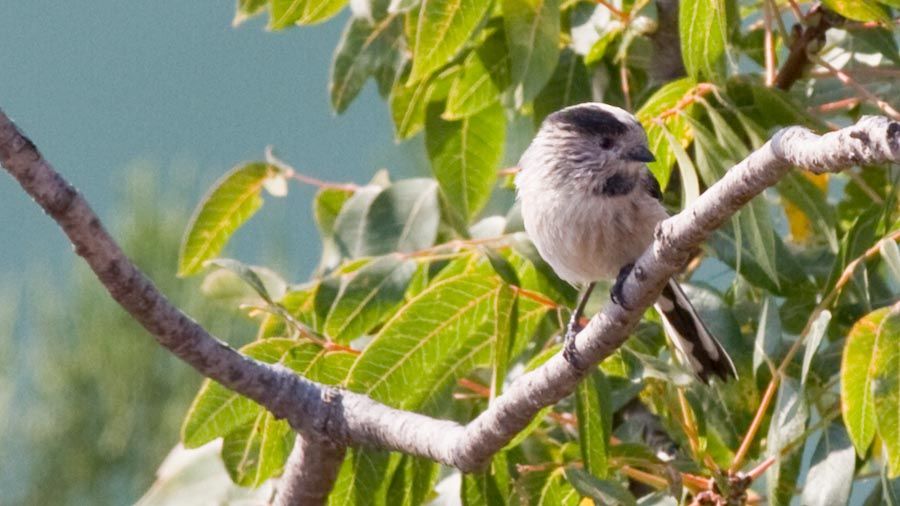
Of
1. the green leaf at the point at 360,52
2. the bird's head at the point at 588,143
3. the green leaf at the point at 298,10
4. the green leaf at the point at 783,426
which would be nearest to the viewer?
the green leaf at the point at 783,426

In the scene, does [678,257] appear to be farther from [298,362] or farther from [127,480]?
[127,480]

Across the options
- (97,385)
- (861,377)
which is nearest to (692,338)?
(861,377)

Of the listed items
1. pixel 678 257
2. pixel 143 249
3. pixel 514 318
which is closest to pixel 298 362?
pixel 514 318

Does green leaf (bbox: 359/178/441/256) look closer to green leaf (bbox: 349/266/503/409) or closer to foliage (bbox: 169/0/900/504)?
foliage (bbox: 169/0/900/504)

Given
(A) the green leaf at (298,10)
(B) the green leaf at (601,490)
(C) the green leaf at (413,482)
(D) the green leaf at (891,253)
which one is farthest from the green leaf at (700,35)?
(C) the green leaf at (413,482)

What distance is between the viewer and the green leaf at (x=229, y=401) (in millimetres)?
2764

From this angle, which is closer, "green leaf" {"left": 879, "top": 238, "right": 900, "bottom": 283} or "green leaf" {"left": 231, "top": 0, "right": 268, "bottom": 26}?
"green leaf" {"left": 879, "top": 238, "right": 900, "bottom": 283}

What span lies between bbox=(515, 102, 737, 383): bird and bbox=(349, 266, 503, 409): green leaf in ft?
0.57

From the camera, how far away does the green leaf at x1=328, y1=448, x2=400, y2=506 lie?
2.80 metres

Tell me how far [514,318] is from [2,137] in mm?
981

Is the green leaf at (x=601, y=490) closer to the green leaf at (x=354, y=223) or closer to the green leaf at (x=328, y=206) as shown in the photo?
the green leaf at (x=354, y=223)

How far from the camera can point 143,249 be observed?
5875 mm

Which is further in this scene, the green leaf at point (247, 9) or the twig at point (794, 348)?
the green leaf at point (247, 9)

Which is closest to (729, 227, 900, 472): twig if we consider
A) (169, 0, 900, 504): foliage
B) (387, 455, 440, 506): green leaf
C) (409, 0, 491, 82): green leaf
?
(169, 0, 900, 504): foliage
